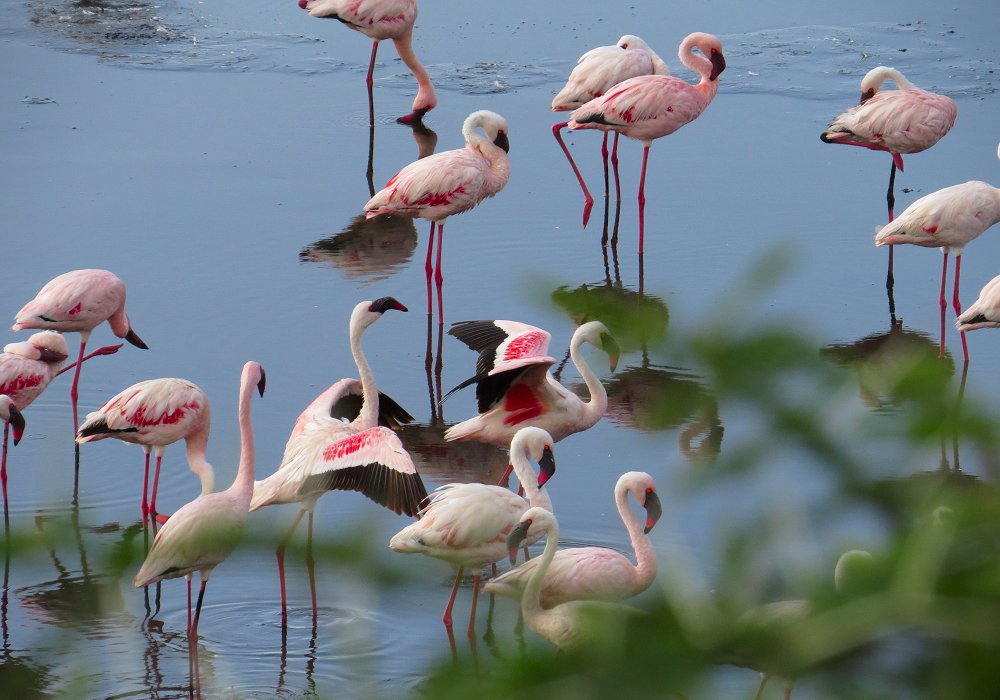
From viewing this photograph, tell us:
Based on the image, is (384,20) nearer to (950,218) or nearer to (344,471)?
(950,218)

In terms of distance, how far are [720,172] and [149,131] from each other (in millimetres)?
4361

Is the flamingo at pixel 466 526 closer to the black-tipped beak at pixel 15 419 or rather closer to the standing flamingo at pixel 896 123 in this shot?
the black-tipped beak at pixel 15 419

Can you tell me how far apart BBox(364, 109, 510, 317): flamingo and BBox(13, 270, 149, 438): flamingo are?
199cm

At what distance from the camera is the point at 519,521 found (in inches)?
179

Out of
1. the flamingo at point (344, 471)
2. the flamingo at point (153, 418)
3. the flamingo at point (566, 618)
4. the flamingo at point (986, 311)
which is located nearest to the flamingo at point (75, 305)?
the flamingo at point (153, 418)

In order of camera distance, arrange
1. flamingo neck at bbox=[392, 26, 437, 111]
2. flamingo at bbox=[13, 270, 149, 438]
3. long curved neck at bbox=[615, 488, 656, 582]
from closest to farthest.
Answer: long curved neck at bbox=[615, 488, 656, 582] < flamingo at bbox=[13, 270, 149, 438] < flamingo neck at bbox=[392, 26, 437, 111]

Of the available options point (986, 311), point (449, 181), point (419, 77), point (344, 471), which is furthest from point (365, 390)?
point (419, 77)

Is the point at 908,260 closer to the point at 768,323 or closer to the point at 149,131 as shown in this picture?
the point at 149,131

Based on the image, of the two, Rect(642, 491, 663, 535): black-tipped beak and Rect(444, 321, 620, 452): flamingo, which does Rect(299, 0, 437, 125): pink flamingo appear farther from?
Rect(642, 491, 663, 535): black-tipped beak

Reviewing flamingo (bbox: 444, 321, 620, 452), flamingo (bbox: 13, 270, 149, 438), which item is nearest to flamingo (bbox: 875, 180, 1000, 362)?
flamingo (bbox: 444, 321, 620, 452)

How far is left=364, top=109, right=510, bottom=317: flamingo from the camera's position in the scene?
802 centimetres

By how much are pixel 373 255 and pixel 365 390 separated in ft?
10.7

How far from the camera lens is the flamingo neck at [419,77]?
1156 centimetres

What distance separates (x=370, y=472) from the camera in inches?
187
